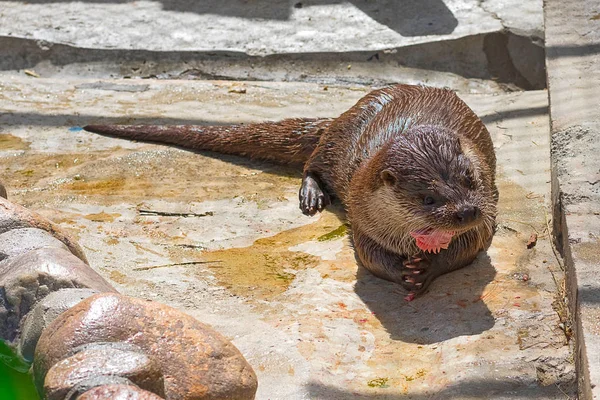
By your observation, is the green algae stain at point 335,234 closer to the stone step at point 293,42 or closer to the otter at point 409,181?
the otter at point 409,181

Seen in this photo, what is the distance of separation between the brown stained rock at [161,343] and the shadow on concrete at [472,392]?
0.32 meters

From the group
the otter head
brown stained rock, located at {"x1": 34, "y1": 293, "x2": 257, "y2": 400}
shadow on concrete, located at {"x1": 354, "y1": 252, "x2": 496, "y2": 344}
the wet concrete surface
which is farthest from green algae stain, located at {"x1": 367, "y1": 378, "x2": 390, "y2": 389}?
the otter head

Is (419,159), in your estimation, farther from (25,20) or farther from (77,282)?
(25,20)

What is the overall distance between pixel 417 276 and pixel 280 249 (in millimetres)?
561

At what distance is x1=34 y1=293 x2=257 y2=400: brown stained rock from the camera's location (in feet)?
7.07

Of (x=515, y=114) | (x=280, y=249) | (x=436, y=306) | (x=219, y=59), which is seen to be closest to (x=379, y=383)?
(x=436, y=306)

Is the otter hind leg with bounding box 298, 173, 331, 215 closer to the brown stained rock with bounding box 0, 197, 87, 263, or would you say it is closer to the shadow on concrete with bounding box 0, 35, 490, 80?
the brown stained rock with bounding box 0, 197, 87, 263

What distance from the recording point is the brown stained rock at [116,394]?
6.21 ft

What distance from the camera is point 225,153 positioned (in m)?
4.38

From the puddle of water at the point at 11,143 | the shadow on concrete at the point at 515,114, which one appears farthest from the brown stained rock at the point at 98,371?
the shadow on concrete at the point at 515,114

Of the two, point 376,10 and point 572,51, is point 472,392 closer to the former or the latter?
point 572,51

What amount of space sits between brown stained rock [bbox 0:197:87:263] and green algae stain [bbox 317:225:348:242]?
3.34 ft

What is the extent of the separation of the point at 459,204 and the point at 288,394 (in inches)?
30.3

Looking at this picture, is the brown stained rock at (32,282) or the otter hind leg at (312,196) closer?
the brown stained rock at (32,282)
